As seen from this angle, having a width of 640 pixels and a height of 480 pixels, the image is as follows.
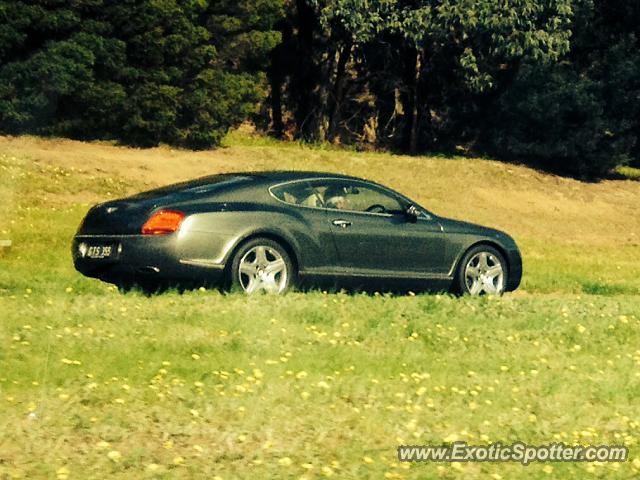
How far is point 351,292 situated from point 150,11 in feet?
51.7

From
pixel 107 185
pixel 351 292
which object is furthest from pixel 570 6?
pixel 351 292

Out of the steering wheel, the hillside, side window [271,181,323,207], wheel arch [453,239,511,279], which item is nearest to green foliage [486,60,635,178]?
the hillside

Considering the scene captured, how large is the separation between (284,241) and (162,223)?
4.04ft

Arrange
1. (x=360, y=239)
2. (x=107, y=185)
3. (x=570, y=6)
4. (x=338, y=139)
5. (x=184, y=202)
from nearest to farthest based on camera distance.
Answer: (x=184, y=202) → (x=360, y=239) → (x=107, y=185) → (x=570, y=6) → (x=338, y=139)

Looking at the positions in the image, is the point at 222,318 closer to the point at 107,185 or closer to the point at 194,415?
the point at 194,415

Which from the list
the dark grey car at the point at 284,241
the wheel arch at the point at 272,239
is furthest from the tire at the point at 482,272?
the wheel arch at the point at 272,239

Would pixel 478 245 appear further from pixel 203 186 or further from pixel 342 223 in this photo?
pixel 203 186

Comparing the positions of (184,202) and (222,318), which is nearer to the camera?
(222,318)

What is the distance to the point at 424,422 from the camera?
24.8 ft

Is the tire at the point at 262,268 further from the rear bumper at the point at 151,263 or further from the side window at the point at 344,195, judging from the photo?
the side window at the point at 344,195

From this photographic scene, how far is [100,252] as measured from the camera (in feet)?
39.0

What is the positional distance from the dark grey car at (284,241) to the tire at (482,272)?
1 centimetres

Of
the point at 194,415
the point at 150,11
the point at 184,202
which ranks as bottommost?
the point at 194,415

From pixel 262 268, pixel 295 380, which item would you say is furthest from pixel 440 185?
pixel 295 380
